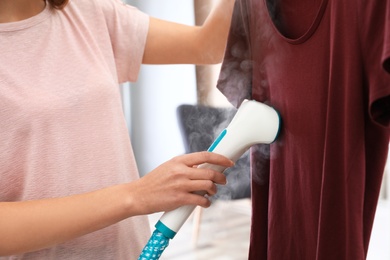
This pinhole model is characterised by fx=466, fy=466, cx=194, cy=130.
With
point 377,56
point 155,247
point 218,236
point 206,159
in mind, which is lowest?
point 218,236

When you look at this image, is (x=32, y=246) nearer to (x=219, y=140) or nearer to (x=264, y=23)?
(x=219, y=140)

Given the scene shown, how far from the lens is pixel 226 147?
1.94 ft

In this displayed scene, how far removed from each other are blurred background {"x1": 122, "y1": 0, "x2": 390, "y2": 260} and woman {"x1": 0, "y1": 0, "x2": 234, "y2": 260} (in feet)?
0.29

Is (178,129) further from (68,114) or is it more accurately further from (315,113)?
(315,113)

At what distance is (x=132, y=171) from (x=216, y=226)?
445mm

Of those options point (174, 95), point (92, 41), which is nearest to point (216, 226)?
point (174, 95)

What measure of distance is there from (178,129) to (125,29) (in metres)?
0.24

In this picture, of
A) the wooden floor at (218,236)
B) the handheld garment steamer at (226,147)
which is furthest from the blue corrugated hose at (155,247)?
the wooden floor at (218,236)

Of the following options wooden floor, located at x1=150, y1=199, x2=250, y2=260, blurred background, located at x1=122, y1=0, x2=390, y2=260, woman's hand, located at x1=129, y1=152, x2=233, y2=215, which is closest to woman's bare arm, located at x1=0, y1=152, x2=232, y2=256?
woman's hand, located at x1=129, y1=152, x2=233, y2=215

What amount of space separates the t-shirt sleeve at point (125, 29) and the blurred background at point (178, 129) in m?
0.11

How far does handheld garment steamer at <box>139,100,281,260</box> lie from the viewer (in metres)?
0.59

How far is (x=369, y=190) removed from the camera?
1.79ft

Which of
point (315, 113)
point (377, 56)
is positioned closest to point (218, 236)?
point (315, 113)

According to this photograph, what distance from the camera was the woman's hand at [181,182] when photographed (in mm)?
576
